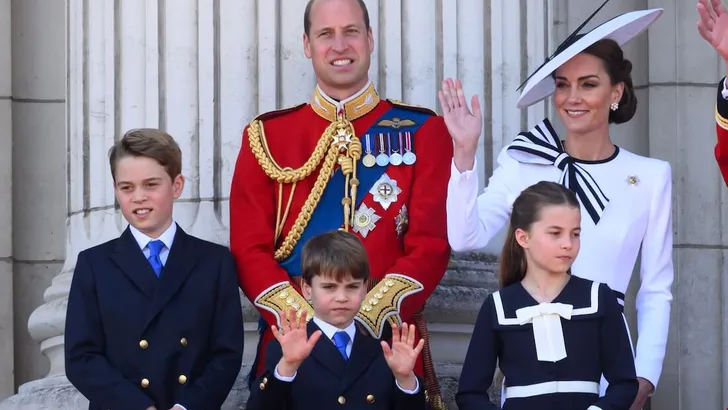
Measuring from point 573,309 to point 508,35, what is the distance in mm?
2005

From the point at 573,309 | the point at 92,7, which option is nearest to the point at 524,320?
the point at 573,309

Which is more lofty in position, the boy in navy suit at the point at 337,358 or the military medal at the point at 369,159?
the military medal at the point at 369,159

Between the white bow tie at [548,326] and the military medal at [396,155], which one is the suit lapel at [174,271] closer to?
the military medal at [396,155]

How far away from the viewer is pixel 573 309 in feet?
18.0

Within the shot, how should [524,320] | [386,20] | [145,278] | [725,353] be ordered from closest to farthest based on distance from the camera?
[524,320] < [145,278] < [386,20] < [725,353]

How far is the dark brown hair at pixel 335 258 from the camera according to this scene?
5.70 m

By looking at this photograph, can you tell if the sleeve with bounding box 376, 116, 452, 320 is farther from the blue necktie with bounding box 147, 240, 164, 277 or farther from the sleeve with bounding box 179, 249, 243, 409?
the blue necktie with bounding box 147, 240, 164, 277

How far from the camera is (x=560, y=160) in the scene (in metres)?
6.15

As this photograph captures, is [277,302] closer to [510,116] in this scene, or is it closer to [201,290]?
[201,290]

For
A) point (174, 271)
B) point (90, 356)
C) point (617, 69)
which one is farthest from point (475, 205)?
point (90, 356)

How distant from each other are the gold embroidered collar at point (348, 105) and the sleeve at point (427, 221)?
0.73ft

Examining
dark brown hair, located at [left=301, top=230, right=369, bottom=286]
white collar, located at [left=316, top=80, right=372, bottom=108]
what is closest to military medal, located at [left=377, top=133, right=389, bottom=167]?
white collar, located at [left=316, top=80, right=372, bottom=108]

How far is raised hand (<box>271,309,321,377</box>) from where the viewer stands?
18.0 feet

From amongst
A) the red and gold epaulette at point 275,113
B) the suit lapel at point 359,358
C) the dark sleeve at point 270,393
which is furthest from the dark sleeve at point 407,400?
the red and gold epaulette at point 275,113
